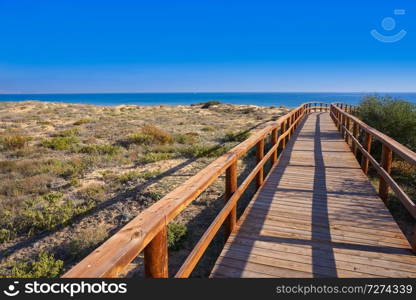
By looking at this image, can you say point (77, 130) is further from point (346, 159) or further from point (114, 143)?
point (346, 159)

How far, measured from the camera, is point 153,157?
9.19 meters

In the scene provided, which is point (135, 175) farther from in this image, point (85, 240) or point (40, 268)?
point (40, 268)

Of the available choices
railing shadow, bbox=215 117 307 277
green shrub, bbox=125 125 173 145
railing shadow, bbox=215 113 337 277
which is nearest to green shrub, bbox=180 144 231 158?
green shrub, bbox=125 125 173 145

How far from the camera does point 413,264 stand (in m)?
3.01

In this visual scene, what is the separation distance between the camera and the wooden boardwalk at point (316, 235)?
2.96 meters

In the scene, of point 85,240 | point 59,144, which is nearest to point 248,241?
point 85,240

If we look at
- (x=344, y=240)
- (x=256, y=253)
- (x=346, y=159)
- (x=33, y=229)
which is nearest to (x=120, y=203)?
(x=33, y=229)

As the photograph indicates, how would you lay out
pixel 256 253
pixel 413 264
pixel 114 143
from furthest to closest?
pixel 114 143, pixel 256 253, pixel 413 264

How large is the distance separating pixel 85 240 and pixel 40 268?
79 cm

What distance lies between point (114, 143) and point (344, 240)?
967 centimetres

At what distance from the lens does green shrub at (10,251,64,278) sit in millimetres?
3594

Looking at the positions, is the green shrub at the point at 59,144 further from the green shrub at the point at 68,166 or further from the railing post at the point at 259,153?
the railing post at the point at 259,153

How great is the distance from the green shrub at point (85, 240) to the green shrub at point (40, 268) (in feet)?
0.96

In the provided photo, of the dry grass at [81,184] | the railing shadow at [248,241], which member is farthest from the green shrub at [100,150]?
the railing shadow at [248,241]
